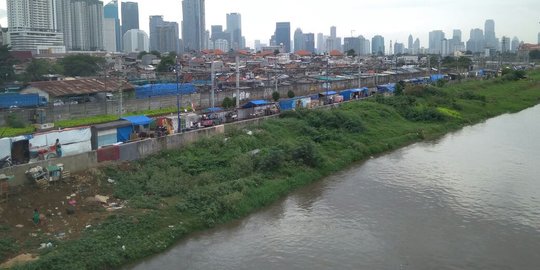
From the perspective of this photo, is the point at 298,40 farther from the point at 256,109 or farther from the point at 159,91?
the point at 256,109

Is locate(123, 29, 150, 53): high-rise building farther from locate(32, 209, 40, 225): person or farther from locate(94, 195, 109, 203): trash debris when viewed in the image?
locate(32, 209, 40, 225): person

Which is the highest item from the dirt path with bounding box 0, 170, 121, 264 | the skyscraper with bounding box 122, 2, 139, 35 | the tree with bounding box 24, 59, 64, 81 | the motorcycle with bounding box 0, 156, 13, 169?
the skyscraper with bounding box 122, 2, 139, 35

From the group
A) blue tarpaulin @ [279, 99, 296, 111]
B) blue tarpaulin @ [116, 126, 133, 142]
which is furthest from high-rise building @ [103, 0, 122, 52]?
blue tarpaulin @ [116, 126, 133, 142]

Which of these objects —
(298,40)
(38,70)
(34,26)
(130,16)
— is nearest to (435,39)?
(298,40)

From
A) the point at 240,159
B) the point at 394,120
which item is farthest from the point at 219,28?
the point at 240,159

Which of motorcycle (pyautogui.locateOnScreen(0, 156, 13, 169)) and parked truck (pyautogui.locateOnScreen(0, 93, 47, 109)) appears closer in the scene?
motorcycle (pyautogui.locateOnScreen(0, 156, 13, 169))
